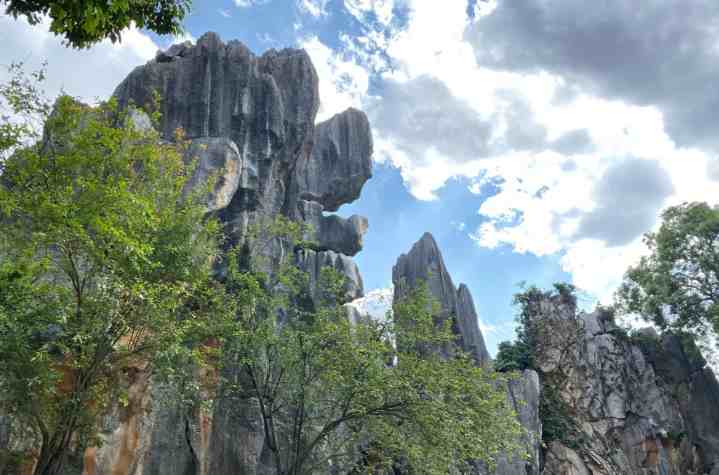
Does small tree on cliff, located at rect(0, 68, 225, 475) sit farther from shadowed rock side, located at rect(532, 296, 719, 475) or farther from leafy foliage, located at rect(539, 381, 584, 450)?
shadowed rock side, located at rect(532, 296, 719, 475)

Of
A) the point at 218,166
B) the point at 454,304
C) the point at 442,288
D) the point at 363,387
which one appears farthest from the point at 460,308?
the point at 363,387

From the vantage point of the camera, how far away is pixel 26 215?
41.0 feet

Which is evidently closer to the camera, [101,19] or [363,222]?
[101,19]

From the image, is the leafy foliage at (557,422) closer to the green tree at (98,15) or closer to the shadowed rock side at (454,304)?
the shadowed rock side at (454,304)

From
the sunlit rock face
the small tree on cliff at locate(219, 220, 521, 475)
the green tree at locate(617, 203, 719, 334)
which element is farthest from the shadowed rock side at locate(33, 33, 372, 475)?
the green tree at locate(617, 203, 719, 334)

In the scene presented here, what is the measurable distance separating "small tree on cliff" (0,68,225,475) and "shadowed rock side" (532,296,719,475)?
23.9 meters

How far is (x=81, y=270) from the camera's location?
13281mm

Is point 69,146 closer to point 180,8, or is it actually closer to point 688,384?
point 180,8

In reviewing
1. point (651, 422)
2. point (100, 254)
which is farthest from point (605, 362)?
point (100, 254)

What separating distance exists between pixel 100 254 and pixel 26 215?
3.18 metres

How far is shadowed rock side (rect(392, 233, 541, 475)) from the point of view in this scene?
2725 cm

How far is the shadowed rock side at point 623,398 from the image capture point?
2928 centimetres

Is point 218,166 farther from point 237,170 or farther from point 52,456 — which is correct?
point 52,456

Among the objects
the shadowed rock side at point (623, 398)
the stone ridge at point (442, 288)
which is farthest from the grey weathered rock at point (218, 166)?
the shadowed rock side at point (623, 398)
